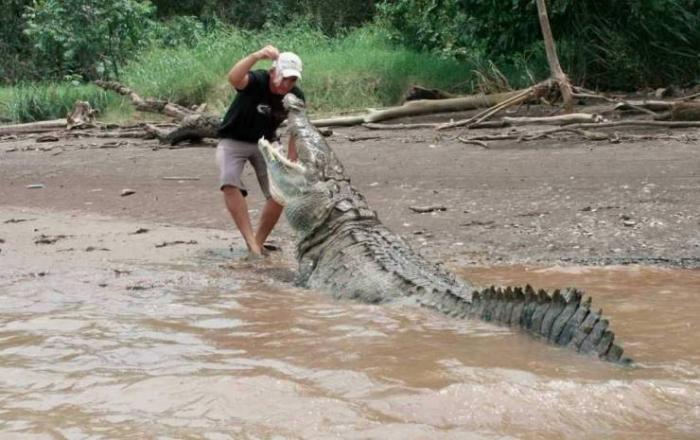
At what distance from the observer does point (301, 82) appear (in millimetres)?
14930

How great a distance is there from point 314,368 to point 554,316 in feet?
3.60

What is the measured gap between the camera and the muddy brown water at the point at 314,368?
9.10 ft

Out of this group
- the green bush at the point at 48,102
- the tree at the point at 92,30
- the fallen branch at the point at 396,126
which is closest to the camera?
the fallen branch at the point at 396,126

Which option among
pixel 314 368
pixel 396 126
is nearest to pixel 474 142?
pixel 396 126

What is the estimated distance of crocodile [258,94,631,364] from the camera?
3658mm

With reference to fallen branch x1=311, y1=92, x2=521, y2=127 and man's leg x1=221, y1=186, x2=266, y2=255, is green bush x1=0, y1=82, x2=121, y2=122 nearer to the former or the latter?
fallen branch x1=311, y1=92, x2=521, y2=127

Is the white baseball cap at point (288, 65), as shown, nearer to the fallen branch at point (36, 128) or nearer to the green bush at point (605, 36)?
the green bush at point (605, 36)

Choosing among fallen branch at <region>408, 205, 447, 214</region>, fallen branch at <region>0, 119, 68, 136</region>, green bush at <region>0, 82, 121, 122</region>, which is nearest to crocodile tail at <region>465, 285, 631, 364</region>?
fallen branch at <region>408, 205, 447, 214</region>

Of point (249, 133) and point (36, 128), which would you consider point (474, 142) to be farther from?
point (36, 128)

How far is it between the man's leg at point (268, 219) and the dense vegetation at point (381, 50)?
25.9 feet

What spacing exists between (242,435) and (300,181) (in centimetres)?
320

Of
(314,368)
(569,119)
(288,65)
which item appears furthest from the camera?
(569,119)

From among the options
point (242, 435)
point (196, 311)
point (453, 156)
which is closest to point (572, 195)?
point (453, 156)

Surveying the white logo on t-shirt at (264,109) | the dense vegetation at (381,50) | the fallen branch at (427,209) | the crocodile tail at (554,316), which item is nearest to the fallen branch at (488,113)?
the dense vegetation at (381,50)
